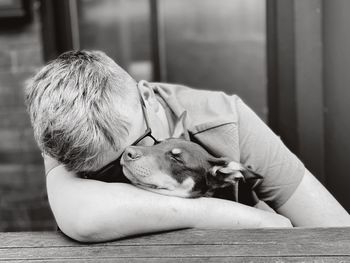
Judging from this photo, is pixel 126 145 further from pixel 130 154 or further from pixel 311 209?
pixel 311 209

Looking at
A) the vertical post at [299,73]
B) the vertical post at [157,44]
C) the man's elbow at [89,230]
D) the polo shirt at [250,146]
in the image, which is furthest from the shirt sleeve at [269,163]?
the vertical post at [157,44]

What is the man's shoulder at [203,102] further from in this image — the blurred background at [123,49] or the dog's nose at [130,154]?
the blurred background at [123,49]

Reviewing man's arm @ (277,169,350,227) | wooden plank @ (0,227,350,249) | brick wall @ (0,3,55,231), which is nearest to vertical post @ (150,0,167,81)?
brick wall @ (0,3,55,231)

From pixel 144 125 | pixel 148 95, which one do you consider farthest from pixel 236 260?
pixel 148 95

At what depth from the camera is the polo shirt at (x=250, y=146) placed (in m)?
1.87

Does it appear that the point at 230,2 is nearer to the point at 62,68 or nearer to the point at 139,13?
the point at 139,13

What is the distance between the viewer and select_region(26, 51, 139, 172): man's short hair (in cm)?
163

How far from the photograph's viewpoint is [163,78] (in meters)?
3.67

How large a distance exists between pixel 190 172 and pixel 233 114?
28 centimetres

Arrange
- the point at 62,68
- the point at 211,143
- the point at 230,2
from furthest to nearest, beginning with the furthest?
1. the point at 230,2
2. the point at 211,143
3. the point at 62,68

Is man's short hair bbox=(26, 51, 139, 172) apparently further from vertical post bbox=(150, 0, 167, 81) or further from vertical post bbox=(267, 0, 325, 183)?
vertical post bbox=(150, 0, 167, 81)

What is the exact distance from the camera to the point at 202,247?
1515 millimetres

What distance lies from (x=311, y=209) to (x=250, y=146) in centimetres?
31

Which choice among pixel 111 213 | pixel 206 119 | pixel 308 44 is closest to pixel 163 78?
pixel 308 44
